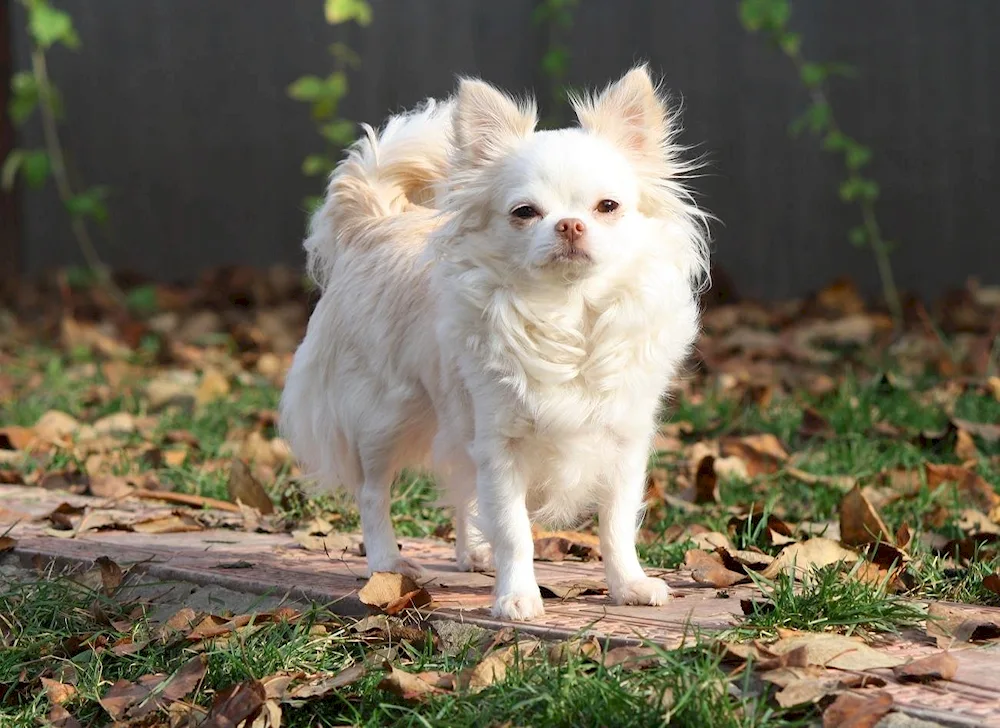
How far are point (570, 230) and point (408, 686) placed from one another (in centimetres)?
94

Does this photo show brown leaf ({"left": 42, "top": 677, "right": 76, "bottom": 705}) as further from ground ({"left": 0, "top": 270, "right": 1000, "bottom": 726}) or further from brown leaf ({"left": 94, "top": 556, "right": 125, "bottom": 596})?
brown leaf ({"left": 94, "top": 556, "right": 125, "bottom": 596})

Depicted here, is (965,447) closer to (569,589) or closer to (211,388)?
(569,589)

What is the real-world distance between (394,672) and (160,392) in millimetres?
3363

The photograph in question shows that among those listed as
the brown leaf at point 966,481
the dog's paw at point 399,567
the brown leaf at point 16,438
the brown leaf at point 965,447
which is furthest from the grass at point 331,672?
the brown leaf at point 965,447

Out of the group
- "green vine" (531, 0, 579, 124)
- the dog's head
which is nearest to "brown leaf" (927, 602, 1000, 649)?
the dog's head

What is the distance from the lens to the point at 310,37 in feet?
31.0

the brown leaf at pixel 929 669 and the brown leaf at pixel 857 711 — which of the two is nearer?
the brown leaf at pixel 857 711

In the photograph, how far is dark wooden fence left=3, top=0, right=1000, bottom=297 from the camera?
7.89 meters

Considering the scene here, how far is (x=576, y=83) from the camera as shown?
869 centimetres

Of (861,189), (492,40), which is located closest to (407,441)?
(861,189)

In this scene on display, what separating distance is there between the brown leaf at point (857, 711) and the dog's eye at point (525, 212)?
115 centimetres

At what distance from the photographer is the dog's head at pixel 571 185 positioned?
2.79 m

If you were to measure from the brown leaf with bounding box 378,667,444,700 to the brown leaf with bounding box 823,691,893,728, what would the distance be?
70 centimetres

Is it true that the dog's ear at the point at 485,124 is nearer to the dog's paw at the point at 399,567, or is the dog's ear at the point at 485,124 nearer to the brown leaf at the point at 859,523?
the dog's paw at the point at 399,567
